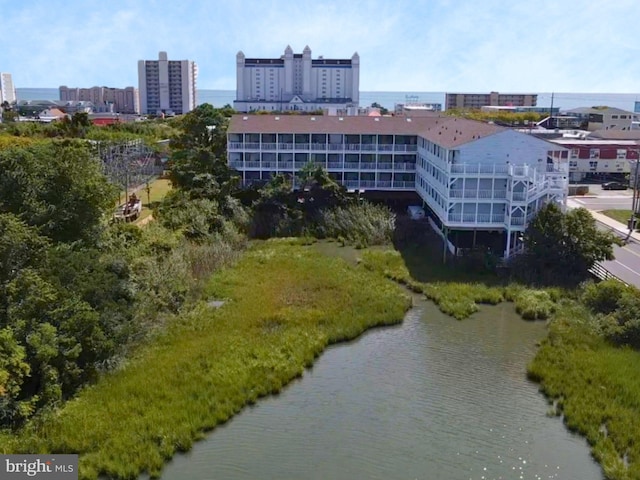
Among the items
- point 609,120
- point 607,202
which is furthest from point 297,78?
point 607,202

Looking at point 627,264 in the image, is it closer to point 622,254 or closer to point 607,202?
point 622,254

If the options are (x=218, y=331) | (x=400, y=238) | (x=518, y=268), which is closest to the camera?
(x=218, y=331)

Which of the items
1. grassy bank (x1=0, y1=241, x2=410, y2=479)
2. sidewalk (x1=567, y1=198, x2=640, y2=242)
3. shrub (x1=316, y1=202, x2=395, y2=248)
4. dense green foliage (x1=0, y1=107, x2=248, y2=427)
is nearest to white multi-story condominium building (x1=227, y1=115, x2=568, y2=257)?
shrub (x1=316, y1=202, x2=395, y2=248)

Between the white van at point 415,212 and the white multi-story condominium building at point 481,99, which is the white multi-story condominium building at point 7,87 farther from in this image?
the white van at point 415,212

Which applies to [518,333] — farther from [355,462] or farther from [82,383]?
[82,383]

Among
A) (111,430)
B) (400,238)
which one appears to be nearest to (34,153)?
(111,430)

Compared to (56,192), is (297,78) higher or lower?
higher
